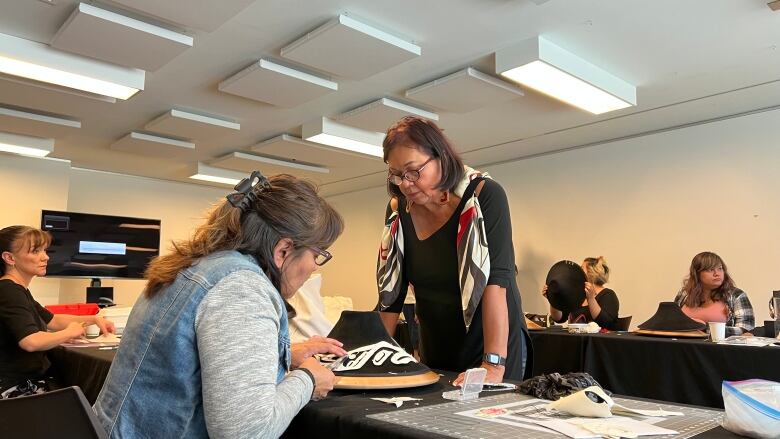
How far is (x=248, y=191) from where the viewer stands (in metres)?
1.05

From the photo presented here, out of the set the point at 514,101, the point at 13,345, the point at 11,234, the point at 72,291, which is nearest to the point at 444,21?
the point at 514,101

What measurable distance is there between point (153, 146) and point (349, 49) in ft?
10.8

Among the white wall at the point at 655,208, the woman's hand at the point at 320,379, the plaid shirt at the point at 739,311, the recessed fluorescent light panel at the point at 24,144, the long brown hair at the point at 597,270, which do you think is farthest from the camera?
the recessed fluorescent light panel at the point at 24,144

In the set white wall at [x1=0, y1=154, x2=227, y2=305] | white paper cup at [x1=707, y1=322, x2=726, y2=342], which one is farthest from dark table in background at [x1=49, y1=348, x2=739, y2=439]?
white wall at [x1=0, y1=154, x2=227, y2=305]

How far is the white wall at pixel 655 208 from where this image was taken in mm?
4770

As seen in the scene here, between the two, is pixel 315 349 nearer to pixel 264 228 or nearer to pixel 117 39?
pixel 264 228

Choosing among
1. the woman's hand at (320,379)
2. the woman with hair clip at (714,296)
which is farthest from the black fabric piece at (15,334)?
the woman with hair clip at (714,296)

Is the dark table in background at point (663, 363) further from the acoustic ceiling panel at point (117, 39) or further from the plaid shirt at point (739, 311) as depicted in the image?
the acoustic ceiling panel at point (117, 39)

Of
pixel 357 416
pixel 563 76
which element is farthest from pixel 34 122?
pixel 357 416

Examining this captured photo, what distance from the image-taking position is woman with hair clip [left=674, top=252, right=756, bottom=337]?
153 inches

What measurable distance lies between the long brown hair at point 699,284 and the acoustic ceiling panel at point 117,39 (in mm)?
3676

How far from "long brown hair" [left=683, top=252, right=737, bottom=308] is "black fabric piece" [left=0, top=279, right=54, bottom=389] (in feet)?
13.1

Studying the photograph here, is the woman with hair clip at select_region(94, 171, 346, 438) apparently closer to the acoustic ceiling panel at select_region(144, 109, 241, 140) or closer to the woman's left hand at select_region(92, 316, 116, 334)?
the woman's left hand at select_region(92, 316, 116, 334)

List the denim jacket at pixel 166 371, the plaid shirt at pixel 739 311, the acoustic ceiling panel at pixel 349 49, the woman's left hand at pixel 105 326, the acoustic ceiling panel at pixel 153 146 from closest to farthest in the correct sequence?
the denim jacket at pixel 166 371 < the woman's left hand at pixel 105 326 < the acoustic ceiling panel at pixel 349 49 < the plaid shirt at pixel 739 311 < the acoustic ceiling panel at pixel 153 146
